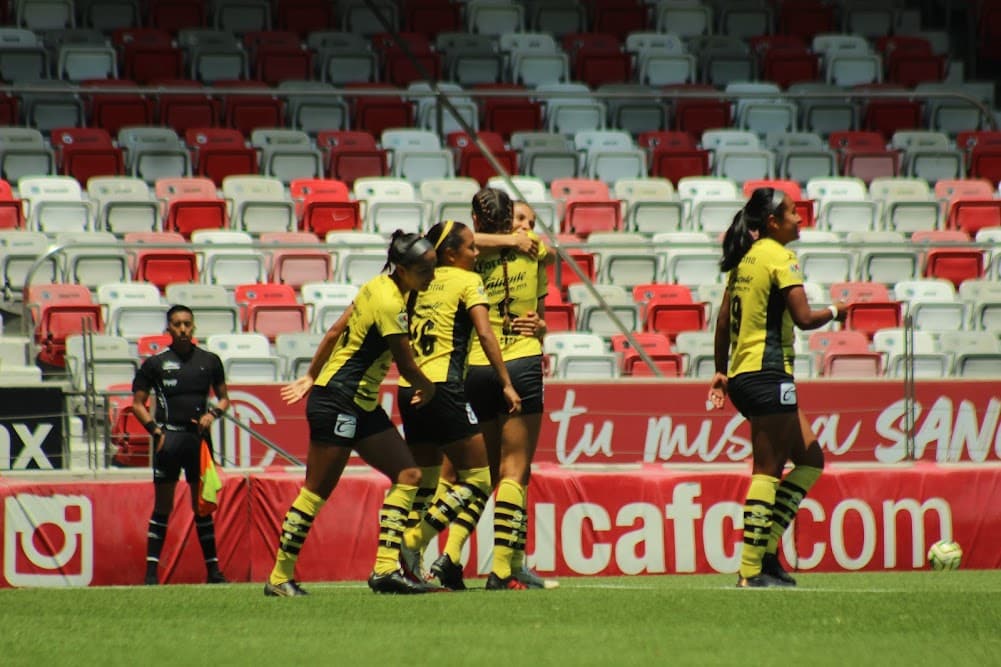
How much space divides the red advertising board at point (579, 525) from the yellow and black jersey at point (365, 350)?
342 centimetres

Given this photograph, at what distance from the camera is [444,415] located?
848cm

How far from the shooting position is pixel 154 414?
1199cm

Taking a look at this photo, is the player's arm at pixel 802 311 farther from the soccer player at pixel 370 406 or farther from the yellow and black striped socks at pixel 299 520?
the yellow and black striped socks at pixel 299 520

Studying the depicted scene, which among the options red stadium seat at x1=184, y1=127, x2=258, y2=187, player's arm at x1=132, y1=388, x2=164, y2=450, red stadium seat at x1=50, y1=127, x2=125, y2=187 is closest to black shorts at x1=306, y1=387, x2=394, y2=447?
player's arm at x1=132, y1=388, x2=164, y2=450

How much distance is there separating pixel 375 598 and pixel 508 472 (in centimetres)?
99

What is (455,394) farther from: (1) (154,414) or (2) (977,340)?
(2) (977,340)

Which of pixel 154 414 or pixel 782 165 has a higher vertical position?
pixel 782 165

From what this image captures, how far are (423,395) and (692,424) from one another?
509 cm

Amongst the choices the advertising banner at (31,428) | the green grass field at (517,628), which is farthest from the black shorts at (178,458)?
the green grass field at (517,628)

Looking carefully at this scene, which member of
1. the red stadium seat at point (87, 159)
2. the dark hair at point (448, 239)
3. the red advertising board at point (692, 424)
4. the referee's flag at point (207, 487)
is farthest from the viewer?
the red stadium seat at point (87, 159)

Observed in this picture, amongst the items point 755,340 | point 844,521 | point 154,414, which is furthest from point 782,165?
point 755,340

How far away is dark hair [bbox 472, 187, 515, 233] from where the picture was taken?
28.8ft

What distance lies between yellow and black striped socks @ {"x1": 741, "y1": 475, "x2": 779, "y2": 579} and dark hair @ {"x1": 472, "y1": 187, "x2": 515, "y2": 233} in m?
1.85

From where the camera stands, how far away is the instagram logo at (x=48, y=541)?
11.7 meters
